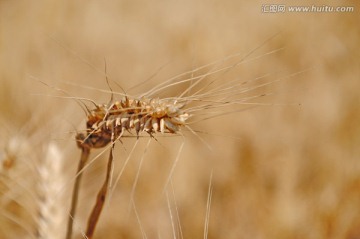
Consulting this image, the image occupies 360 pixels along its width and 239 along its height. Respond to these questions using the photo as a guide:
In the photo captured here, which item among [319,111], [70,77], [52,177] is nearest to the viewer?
[52,177]

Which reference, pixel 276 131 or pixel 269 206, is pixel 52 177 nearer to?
pixel 269 206

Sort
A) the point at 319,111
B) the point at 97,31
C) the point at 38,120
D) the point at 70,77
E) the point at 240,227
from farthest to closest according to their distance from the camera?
the point at 97,31 → the point at 70,77 → the point at 319,111 → the point at 38,120 → the point at 240,227

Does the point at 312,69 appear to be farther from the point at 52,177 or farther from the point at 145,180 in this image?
the point at 52,177

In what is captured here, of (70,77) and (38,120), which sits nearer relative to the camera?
(38,120)

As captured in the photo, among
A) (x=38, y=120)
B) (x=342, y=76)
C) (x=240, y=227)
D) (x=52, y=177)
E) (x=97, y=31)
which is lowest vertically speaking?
(x=240, y=227)

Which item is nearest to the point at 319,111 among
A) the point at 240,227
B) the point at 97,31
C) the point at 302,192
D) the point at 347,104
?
the point at 347,104

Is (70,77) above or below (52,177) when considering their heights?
above

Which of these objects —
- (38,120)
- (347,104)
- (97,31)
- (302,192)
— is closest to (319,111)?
(347,104)
